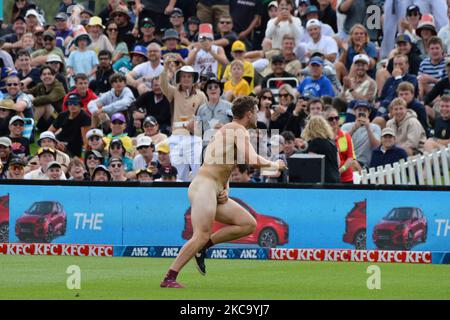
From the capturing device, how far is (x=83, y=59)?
25.2m

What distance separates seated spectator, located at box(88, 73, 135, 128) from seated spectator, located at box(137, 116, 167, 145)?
5.18 feet

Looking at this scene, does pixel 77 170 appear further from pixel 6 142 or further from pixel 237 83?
pixel 237 83

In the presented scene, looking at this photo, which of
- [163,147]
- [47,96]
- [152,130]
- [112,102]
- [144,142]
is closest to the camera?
[163,147]

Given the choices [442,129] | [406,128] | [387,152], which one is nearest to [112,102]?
[387,152]

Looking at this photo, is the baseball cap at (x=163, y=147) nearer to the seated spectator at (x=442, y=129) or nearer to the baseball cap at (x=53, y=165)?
the baseball cap at (x=53, y=165)

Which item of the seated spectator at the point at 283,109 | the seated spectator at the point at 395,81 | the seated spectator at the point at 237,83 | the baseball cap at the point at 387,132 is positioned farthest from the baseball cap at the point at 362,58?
the baseball cap at the point at 387,132

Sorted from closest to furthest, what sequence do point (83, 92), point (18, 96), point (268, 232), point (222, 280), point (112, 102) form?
1. point (222, 280)
2. point (268, 232)
3. point (112, 102)
4. point (18, 96)
5. point (83, 92)

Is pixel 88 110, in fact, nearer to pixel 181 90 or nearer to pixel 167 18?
pixel 181 90

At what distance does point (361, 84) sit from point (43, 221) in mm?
7095

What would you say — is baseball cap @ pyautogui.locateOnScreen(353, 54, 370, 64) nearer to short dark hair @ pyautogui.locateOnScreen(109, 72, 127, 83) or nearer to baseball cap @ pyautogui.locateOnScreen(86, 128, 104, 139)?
short dark hair @ pyautogui.locateOnScreen(109, 72, 127, 83)

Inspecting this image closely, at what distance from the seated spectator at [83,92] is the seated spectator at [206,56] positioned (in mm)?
2062

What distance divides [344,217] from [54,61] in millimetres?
9728

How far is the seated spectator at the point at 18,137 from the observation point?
71.1 ft

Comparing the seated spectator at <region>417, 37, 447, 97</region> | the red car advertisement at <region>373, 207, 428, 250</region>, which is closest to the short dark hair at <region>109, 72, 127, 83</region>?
the seated spectator at <region>417, 37, 447, 97</region>
